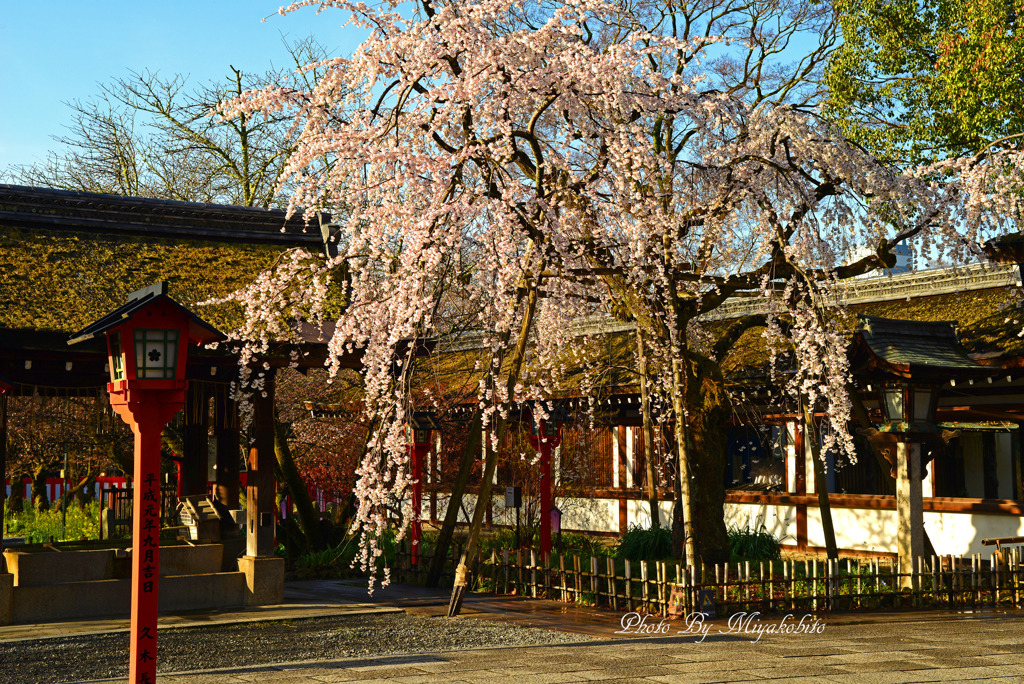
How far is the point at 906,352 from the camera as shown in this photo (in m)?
12.8

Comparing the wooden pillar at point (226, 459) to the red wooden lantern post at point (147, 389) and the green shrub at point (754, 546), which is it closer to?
the green shrub at point (754, 546)

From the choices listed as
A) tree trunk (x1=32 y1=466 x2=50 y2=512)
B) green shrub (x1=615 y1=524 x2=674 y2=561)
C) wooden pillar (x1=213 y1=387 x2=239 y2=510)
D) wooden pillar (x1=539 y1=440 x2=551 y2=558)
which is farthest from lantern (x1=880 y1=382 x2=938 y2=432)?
tree trunk (x1=32 y1=466 x2=50 y2=512)

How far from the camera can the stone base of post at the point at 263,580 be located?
527 inches

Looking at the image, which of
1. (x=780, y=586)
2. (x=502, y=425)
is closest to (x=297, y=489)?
(x=502, y=425)

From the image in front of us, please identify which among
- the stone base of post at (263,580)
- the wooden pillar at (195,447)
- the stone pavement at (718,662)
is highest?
the wooden pillar at (195,447)

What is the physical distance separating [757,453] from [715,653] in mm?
11419

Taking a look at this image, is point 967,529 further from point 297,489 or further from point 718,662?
point 297,489

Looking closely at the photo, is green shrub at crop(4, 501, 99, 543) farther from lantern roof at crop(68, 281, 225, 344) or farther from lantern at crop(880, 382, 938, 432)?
lantern at crop(880, 382, 938, 432)

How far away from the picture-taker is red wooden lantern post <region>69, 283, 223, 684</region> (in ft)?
22.8

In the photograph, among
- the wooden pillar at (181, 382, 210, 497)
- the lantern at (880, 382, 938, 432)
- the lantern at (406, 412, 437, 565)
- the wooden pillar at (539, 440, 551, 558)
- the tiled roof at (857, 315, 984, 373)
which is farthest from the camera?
the lantern at (406, 412, 437, 565)

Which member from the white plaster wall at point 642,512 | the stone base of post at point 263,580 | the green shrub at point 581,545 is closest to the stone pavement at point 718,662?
the stone base of post at point 263,580

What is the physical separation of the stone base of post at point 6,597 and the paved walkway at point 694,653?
397 mm

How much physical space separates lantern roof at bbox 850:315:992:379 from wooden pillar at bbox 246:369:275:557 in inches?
326

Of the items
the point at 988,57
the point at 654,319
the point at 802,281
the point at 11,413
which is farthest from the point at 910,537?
the point at 11,413
